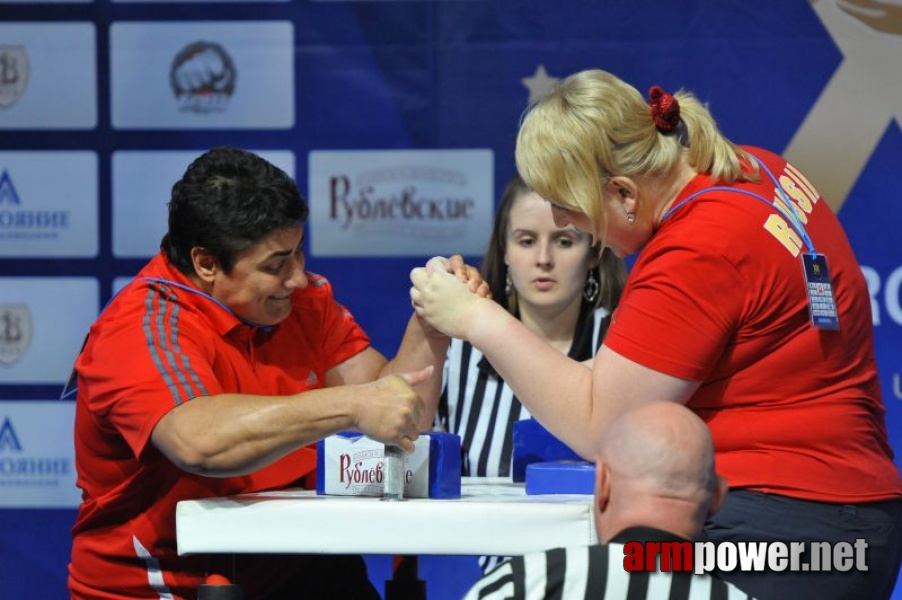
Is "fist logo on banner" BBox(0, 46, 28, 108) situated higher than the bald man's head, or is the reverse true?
"fist logo on banner" BBox(0, 46, 28, 108)

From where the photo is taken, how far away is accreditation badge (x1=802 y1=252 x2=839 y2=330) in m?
1.94

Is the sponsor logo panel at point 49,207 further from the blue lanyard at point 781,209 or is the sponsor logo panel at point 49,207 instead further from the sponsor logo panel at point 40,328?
the blue lanyard at point 781,209

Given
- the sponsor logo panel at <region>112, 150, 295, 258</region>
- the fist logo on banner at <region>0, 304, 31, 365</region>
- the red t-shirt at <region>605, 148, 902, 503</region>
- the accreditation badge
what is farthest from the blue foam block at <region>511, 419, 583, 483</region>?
the fist logo on banner at <region>0, 304, 31, 365</region>

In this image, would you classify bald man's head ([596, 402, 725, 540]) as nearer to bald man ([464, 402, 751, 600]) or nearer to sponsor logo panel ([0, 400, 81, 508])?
bald man ([464, 402, 751, 600])

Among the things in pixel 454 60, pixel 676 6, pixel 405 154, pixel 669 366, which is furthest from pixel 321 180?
pixel 669 366

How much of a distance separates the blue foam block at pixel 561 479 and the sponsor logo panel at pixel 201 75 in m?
1.93

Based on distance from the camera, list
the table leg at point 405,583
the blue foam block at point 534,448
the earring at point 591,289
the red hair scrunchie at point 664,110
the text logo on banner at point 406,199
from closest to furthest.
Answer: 1. the red hair scrunchie at point 664,110
2. the blue foam block at point 534,448
3. the table leg at point 405,583
4. the earring at point 591,289
5. the text logo on banner at point 406,199

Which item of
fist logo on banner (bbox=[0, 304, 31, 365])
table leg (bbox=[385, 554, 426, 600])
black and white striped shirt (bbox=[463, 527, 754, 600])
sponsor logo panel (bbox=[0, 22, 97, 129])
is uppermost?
sponsor logo panel (bbox=[0, 22, 97, 129])

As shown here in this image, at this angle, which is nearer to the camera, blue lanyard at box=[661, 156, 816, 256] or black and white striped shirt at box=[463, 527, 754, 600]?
black and white striped shirt at box=[463, 527, 754, 600]

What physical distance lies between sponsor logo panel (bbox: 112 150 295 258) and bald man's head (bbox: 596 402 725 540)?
2504 millimetres

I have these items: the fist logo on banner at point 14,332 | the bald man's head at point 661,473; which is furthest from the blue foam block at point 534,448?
the fist logo on banner at point 14,332

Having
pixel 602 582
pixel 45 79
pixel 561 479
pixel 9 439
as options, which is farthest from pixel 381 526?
pixel 45 79

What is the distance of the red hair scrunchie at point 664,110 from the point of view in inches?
81.0

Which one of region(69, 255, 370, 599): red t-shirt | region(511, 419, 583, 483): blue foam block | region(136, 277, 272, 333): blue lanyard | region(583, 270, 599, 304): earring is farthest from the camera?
region(583, 270, 599, 304): earring
